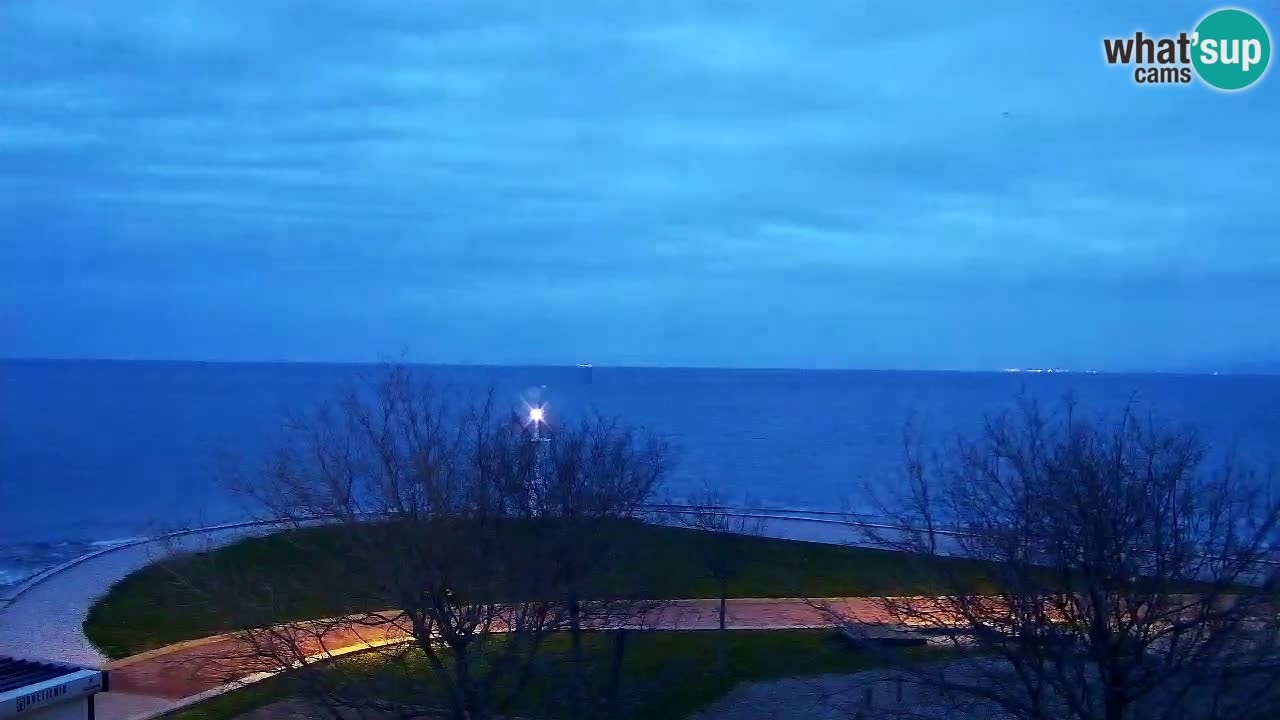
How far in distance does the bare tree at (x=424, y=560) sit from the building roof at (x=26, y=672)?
6.39 feet

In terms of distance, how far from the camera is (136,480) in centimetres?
5697

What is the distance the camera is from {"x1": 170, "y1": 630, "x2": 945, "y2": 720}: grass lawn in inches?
597

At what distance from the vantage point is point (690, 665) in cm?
1680

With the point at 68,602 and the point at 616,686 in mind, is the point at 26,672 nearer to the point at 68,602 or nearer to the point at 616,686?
the point at 616,686

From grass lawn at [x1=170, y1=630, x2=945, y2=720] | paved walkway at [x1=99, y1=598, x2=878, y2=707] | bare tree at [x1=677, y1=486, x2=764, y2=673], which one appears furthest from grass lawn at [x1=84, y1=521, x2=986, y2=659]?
grass lawn at [x1=170, y1=630, x2=945, y2=720]

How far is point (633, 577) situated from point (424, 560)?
3.75 m

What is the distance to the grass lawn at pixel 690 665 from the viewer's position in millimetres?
15156

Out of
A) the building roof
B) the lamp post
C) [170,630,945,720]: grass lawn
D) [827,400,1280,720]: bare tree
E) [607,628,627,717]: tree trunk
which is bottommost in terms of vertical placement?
[170,630,945,720]: grass lawn

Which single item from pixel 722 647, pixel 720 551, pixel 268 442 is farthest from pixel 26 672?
pixel 268 442

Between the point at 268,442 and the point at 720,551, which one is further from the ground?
the point at 268,442

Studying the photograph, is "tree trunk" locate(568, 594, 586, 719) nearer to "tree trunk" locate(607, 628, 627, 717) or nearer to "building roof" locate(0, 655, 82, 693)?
"tree trunk" locate(607, 628, 627, 717)

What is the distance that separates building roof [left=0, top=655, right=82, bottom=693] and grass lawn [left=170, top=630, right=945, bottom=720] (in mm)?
3042

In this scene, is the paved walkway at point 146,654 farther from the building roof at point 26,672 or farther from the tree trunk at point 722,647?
the building roof at point 26,672

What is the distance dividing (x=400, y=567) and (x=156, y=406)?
12402 centimetres
